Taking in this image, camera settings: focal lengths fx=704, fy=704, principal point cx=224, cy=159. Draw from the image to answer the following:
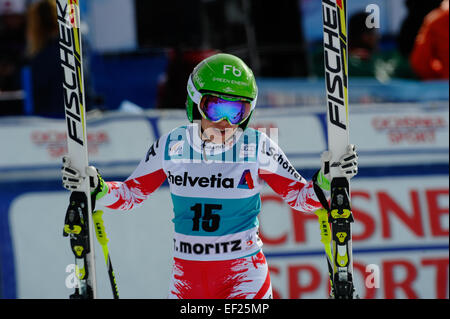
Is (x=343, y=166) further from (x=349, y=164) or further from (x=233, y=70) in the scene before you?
(x=233, y=70)

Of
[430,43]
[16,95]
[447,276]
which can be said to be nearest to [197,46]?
[16,95]

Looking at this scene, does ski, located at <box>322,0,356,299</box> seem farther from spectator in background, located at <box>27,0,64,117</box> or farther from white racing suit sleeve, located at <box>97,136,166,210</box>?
spectator in background, located at <box>27,0,64,117</box>

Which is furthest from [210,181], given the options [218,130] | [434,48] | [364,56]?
[364,56]

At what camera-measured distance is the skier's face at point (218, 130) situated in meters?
3.56

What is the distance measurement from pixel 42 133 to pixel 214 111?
8.07ft

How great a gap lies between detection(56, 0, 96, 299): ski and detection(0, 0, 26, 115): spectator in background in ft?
12.7

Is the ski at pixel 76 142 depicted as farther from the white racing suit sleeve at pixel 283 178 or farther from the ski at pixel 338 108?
the ski at pixel 338 108

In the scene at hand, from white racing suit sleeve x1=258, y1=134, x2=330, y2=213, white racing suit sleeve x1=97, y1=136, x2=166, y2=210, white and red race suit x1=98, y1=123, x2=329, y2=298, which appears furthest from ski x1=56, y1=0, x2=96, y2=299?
white racing suit sleeve x1=258, y1=134, x2=330, y2=213

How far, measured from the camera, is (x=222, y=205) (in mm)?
3553

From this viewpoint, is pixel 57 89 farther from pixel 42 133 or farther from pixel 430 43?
pixel 430 43

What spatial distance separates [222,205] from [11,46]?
5.60 metres

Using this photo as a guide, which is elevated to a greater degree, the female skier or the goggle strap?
the goggle strap

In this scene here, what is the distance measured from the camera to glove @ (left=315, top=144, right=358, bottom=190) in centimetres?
356

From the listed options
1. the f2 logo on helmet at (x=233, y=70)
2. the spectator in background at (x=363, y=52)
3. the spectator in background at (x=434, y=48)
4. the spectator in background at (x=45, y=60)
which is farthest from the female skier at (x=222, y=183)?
the spectator in background at (x=363, y=52)
